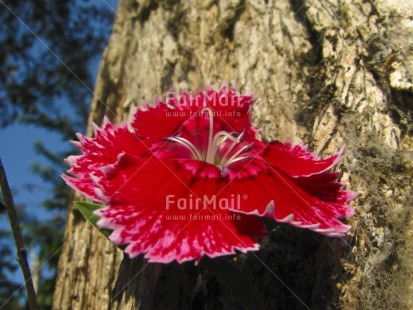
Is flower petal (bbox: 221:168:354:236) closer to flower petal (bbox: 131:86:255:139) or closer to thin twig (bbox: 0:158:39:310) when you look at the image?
flower petal (bbox: 131:86:255:139)

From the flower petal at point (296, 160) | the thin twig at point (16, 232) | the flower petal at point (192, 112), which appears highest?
the flower petal at point (192, 112)

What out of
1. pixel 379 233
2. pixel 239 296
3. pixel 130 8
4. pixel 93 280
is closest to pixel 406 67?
pixel 379 233

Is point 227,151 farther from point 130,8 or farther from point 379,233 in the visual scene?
point 130,8

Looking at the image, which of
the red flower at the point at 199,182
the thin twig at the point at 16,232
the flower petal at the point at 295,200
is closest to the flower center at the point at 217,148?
the red flower at the point at 199,182

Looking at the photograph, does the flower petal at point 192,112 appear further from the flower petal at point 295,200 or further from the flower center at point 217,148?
the flower petal at point 295,200

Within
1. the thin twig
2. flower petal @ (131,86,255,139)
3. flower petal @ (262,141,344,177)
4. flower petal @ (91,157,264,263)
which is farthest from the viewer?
flower petal @ (131,86,255,139)

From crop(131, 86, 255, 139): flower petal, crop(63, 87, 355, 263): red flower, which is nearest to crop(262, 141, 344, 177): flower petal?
crop(63, 87, 355, 263): red flower

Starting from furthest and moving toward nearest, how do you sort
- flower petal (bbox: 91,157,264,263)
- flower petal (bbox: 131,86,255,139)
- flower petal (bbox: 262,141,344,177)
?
flower petal (bbox: 131,86,255,139) → flower petal (bbox: 262,141,344,177) → flower petal (bbox: 91,157,264,263)
